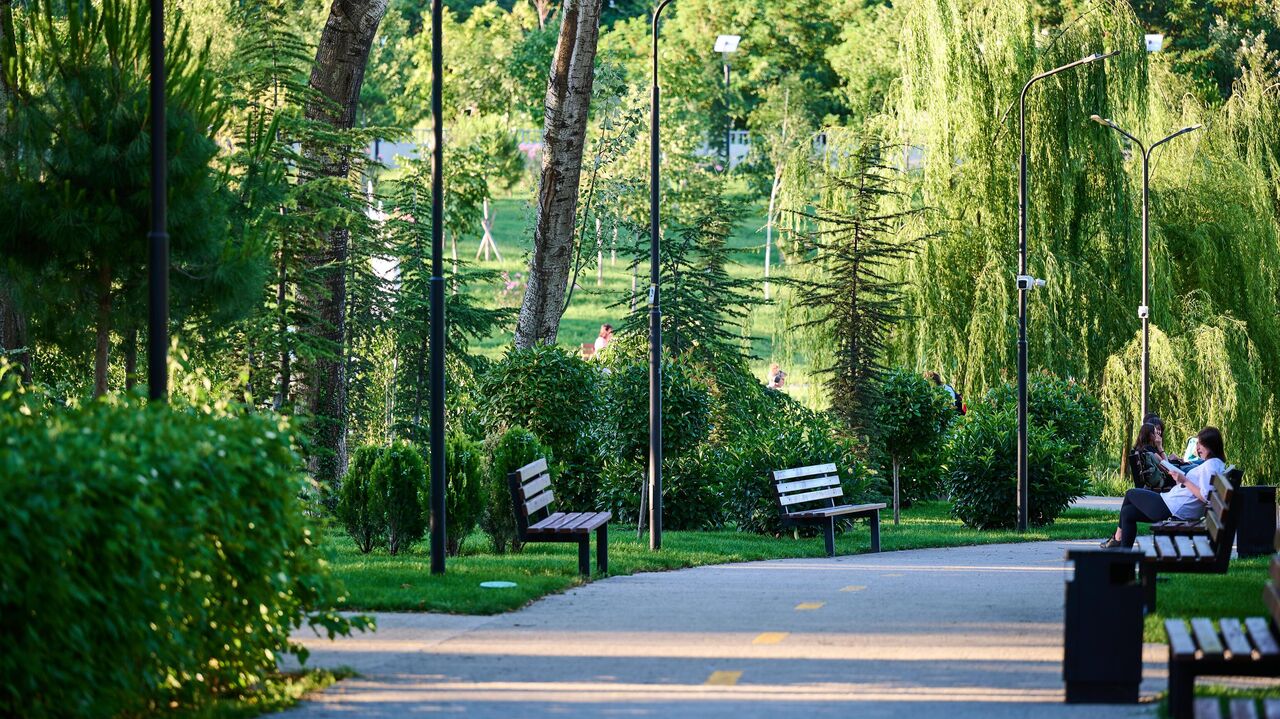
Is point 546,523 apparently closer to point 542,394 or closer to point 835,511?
point 835,511

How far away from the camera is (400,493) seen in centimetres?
1605

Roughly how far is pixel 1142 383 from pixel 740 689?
77.2 feet

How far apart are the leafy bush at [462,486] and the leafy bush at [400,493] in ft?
1.15

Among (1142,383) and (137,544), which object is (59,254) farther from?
(1142,383)

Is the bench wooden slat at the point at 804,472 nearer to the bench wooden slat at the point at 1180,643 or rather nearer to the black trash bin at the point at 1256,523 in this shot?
the black trash bin at the point at 1256,523

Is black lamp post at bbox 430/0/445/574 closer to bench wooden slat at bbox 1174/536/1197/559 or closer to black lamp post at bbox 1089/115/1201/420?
bench wooden slat at bbox 1174/536/1197/559

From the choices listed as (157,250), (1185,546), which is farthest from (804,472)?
(157,250)

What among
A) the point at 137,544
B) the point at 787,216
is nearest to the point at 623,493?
the point at 787,216

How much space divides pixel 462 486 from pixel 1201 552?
702 cm

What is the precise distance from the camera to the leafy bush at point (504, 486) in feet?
55.0

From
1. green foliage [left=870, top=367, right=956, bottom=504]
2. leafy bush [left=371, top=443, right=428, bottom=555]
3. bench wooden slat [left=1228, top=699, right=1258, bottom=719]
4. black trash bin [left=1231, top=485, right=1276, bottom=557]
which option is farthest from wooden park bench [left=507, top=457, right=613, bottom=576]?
green foliage [left=870, top=367, right=956, bottom=504]

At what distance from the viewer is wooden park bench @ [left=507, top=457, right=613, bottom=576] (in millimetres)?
13977

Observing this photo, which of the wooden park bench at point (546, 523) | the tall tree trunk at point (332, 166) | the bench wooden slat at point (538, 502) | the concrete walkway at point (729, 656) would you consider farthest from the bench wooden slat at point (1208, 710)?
the tall tree trunk at point (332, 166)

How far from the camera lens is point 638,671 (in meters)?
9.13
